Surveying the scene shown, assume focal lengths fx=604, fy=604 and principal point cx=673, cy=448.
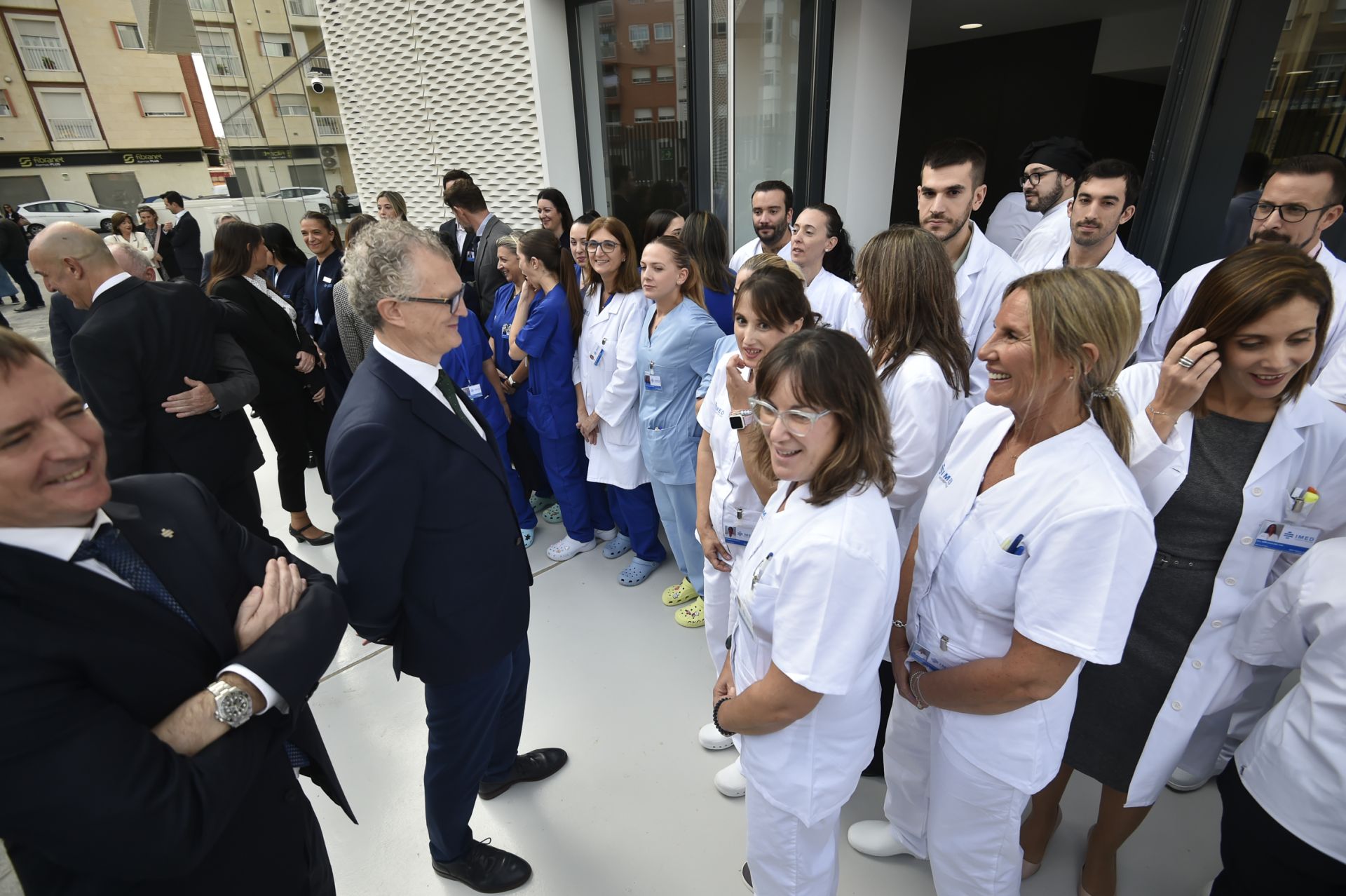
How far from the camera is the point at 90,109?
23609mm

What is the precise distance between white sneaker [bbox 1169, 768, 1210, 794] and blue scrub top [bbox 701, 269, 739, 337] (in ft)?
8.57

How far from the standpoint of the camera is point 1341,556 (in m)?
1.23

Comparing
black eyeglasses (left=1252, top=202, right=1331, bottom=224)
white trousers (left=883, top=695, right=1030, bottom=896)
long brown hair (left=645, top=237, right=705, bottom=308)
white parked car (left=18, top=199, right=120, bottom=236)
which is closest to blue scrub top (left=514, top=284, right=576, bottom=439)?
long brown hair (left=645, top=237, right=705, bottom=308)

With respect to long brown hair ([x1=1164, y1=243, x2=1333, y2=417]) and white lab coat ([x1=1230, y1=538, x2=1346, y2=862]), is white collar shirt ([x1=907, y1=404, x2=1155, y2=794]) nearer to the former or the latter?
white lab coat ([x1=1230, y1=538, x2=1346, y2=862])

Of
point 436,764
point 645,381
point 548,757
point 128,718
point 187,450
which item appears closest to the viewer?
point 128,718

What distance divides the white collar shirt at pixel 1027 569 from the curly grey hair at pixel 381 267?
58.6 inches

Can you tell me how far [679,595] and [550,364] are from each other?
1.48 m

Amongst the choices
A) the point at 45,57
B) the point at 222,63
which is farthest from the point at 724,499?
the point at 45,57

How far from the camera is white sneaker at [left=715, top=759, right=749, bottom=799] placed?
221 centimetres

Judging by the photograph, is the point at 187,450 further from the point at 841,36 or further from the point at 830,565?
the point at 841,36

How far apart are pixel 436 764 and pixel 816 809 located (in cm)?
111

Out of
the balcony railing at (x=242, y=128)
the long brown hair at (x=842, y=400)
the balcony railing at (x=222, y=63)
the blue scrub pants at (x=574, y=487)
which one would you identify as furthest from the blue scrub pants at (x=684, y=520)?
the balcony railing at (x=222, y=63)

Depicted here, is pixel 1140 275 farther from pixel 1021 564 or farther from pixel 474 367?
pixel 474 367

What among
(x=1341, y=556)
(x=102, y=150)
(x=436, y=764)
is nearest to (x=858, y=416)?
(x=1341, y=556)
